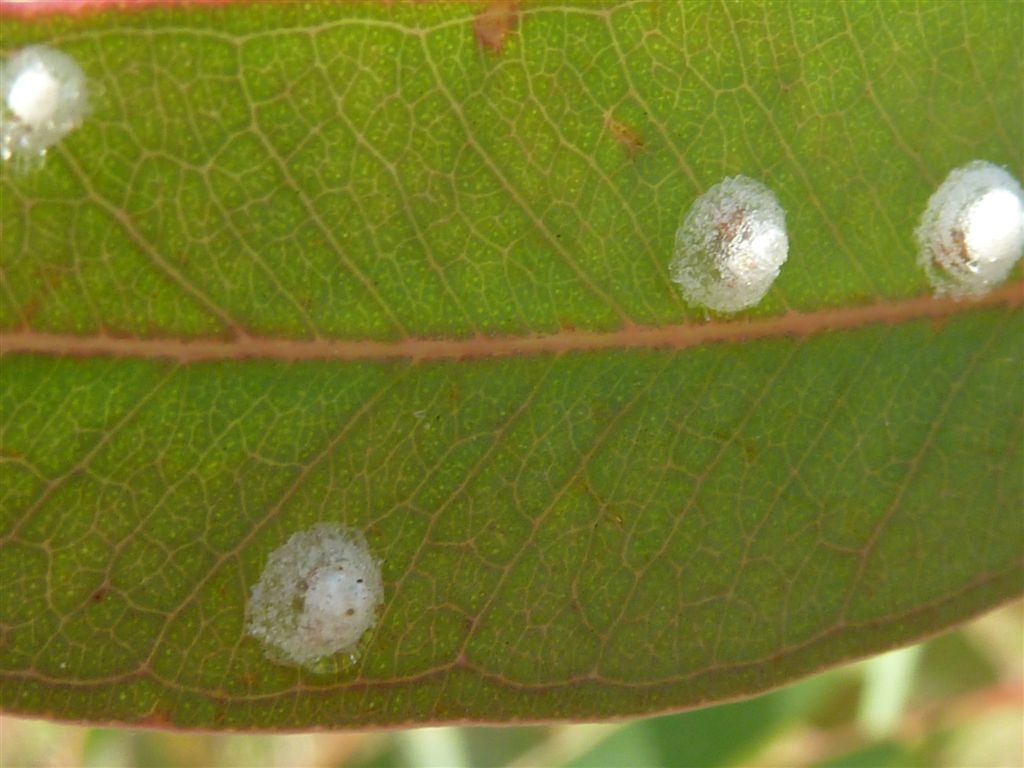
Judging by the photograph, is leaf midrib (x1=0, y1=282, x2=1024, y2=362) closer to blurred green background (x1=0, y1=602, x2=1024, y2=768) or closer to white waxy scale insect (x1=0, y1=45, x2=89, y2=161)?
white waxy scale insect (x1=0, y1=45, x2=89, y2=161)

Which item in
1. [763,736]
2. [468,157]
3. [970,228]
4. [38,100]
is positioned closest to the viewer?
[38,100]

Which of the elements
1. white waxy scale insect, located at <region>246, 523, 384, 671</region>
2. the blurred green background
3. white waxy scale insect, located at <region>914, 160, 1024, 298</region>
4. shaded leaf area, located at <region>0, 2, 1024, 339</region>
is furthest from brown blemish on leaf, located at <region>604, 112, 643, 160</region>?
the blurred green background

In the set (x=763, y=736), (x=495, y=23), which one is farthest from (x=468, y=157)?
(x=763, y=736)

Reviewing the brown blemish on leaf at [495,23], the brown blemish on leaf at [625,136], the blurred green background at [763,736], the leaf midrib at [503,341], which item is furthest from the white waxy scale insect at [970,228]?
the blurred green background at [763,736]

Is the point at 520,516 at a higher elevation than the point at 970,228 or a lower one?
lower

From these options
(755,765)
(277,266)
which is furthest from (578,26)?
(755,765)

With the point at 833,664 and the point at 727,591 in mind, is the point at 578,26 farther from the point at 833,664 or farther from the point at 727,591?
the point at 833,664

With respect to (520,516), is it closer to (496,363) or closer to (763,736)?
(496,363)
